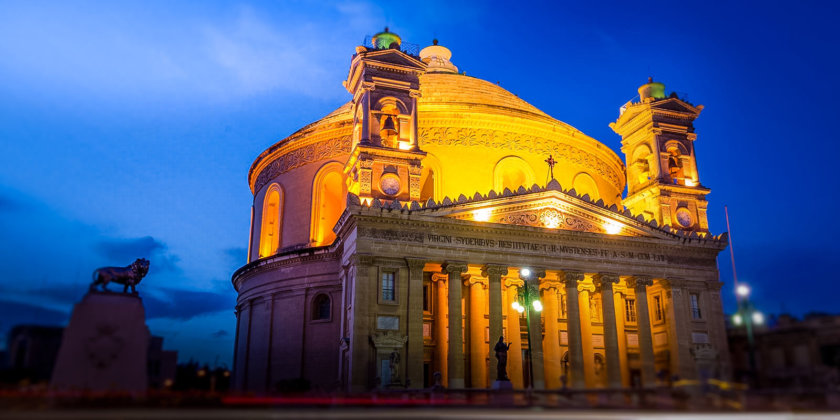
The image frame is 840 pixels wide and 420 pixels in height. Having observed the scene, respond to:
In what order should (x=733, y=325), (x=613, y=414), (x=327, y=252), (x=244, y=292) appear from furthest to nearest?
(x=244, y=292) → (x=327, y=252) → (x=733, y=325) → (x=613, y=414)

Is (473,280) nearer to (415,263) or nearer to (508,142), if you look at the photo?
(415,263)

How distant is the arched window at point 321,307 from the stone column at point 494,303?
1042cm

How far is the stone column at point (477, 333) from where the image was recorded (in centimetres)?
2958

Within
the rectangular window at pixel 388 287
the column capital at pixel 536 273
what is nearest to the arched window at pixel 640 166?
the column capital at pixel 536 273

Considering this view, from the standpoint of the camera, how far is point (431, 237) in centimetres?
2997

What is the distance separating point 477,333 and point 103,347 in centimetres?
1576

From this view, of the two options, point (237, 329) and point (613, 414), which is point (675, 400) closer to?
point (613, 414)

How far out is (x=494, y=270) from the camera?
30.4m

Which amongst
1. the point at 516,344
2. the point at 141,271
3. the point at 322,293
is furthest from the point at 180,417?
the point at 322,293

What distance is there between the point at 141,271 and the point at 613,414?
17853 mm

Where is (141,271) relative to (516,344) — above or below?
above

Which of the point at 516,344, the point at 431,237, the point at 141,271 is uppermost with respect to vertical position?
the point at 431,237

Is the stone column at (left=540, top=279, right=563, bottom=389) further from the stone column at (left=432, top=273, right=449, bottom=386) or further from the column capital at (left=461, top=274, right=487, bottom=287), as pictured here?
the stone column at (left=432, top=273, right=449, bottom=386)

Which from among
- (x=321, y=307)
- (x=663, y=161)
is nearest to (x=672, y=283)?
(x=663, y=161)
